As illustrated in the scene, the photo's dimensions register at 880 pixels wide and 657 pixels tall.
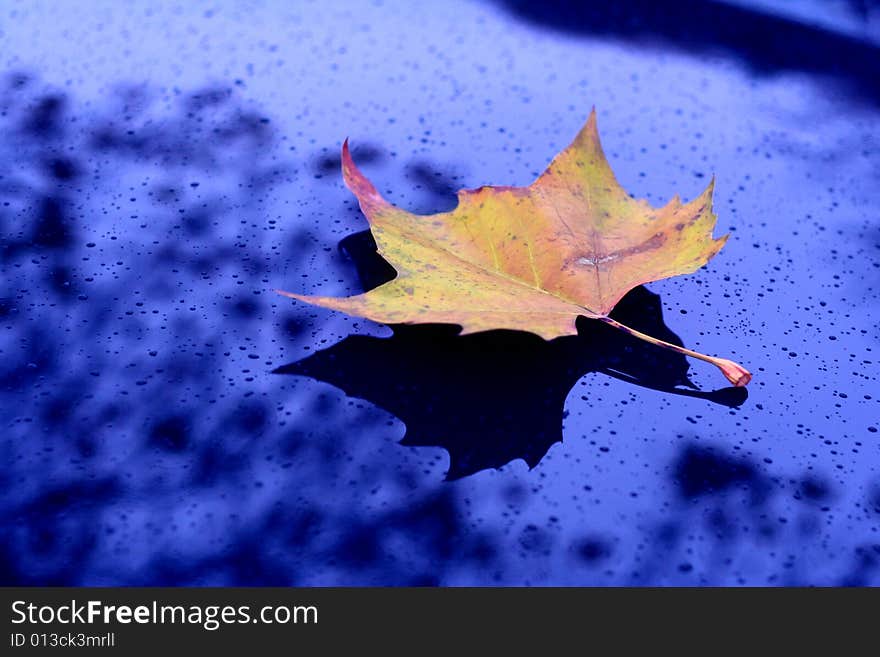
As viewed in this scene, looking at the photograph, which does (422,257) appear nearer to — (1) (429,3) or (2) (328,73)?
(2) (328,73)

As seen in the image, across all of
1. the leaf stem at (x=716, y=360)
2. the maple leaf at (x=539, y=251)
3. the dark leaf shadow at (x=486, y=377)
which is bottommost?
the dark leaf shadow at (x=486, y=377)

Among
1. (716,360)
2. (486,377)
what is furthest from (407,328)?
(716,360)

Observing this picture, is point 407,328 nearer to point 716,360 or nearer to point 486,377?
point 486,377

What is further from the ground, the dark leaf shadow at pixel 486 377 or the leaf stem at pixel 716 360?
the leaf stem at pixel 716 360

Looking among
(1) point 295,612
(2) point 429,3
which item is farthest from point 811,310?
(2) point 429,3
